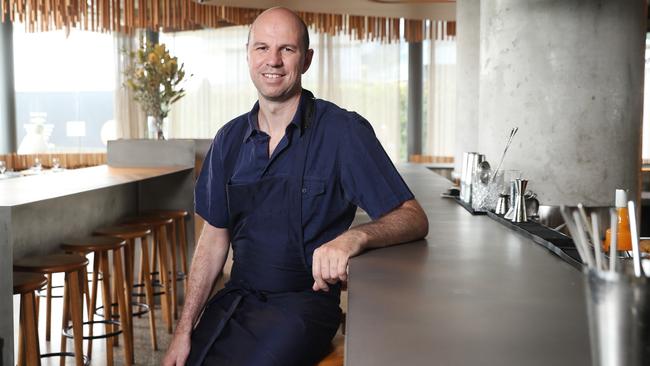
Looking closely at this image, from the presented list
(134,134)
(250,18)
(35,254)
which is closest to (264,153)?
(35,254)

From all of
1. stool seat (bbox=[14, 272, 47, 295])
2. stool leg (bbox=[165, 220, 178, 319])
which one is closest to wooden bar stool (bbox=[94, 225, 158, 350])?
stool leg (bbox=[165, 220, 178, 319])

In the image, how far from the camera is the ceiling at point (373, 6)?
756 cm

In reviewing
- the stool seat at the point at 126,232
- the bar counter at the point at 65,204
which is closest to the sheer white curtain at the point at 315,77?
the bar counter at the point at 65,204

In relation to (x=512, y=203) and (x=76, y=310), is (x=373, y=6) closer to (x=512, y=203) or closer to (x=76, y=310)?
(x=76, y=310)

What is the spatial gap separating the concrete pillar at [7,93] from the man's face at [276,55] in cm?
884

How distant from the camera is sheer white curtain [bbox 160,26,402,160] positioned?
11.2m

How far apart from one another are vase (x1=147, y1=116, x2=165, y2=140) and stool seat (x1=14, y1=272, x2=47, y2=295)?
2.91 m

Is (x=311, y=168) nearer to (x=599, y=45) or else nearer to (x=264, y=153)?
(x=264, y=153)

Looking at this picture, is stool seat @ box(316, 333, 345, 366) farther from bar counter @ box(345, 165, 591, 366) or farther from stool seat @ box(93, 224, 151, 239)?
stool seat @ box(93, 224, 151, 239)

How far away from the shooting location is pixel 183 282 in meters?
6.27

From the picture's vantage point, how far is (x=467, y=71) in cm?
747

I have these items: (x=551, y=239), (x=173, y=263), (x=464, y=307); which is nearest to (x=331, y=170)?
(x=551, y=239)

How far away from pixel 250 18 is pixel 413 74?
3758 millimetres

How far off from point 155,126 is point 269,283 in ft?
14.3
